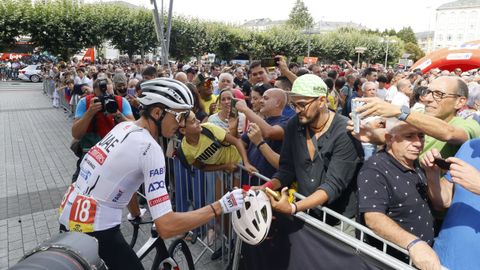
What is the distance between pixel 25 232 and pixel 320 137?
437cm

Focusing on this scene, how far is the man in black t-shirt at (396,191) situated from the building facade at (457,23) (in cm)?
9888

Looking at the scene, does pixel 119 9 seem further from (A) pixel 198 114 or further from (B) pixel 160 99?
(B) pixel 160 99

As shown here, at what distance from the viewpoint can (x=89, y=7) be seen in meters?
29.5

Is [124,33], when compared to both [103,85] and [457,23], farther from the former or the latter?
[457,23]

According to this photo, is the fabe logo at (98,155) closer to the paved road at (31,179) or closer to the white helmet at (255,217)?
the white helmet at (255,217)

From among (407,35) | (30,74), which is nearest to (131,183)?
(30,74)

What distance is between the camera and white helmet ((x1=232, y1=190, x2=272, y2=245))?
7.56 ft

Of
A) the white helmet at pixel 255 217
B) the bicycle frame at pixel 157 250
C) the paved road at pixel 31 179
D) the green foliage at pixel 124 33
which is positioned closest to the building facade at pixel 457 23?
the green foliage at pixel 124 33

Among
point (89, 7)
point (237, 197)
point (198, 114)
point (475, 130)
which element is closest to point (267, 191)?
point (237, 197)

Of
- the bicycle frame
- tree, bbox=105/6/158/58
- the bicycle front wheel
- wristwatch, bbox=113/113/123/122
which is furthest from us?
tree, bbox=105/6/158/58

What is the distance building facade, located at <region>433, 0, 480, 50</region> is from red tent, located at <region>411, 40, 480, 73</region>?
80.7 m

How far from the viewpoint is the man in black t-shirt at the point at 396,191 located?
2.13 metres

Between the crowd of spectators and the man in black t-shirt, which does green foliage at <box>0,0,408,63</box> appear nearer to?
the crowd of spectators

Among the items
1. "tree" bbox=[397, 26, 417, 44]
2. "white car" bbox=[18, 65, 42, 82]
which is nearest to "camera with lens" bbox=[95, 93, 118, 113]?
"white car" bbox=[18, 65, 42, 82]
